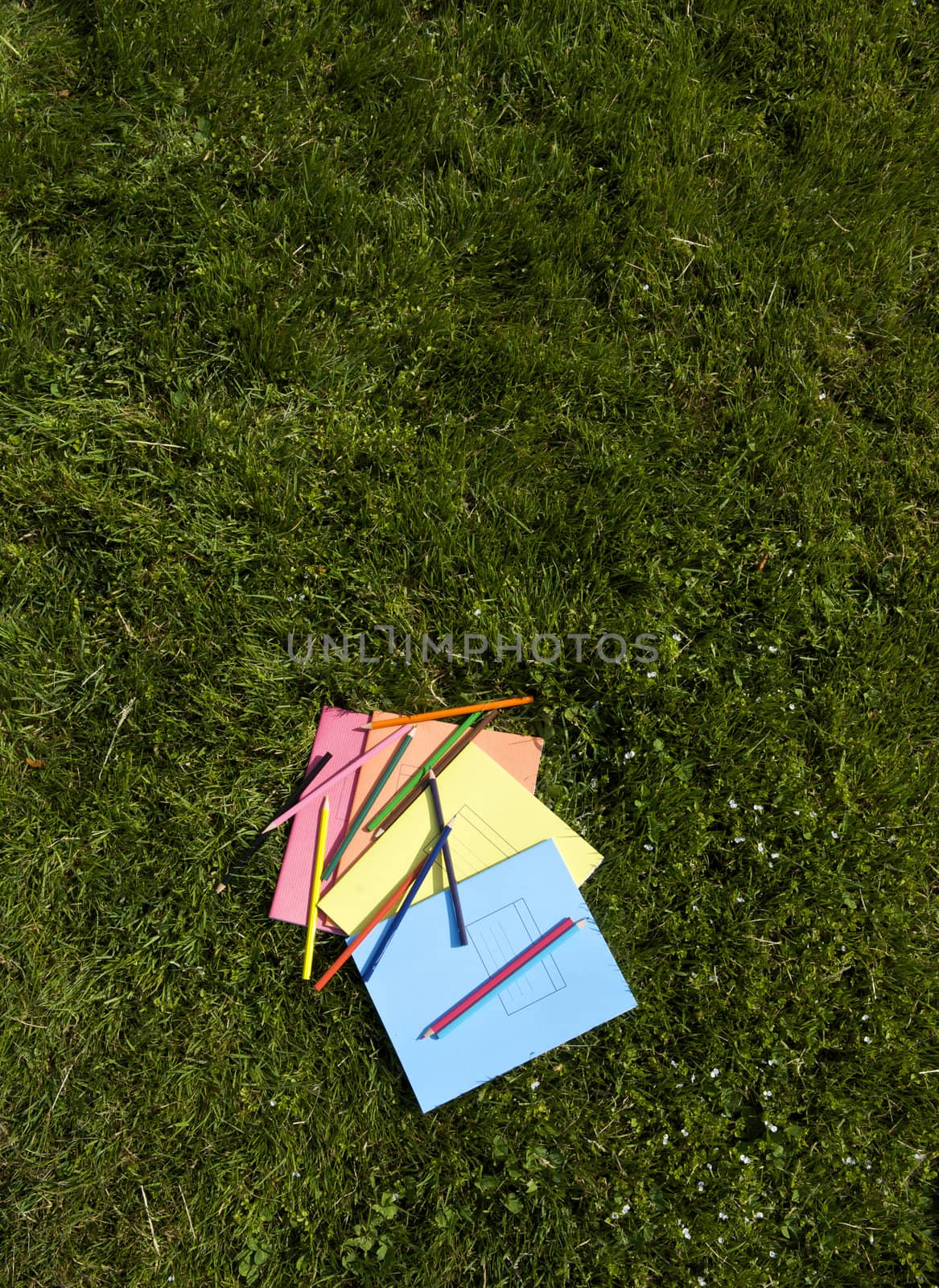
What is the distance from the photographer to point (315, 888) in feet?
8.58

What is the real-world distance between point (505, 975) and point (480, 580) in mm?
1168

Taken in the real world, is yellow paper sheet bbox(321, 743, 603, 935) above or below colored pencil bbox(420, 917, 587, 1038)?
above

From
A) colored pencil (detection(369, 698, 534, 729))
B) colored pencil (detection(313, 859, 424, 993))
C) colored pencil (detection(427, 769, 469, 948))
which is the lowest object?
colored pencil (detection(313, 859, 424, 993))

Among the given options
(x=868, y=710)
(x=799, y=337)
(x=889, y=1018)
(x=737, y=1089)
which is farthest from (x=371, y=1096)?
(x=799, y=337)

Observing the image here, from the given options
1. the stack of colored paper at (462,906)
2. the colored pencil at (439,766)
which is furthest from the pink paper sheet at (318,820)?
the colored pencil at (439,766)

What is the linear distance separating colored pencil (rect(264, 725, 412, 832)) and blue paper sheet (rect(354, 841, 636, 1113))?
42 cm

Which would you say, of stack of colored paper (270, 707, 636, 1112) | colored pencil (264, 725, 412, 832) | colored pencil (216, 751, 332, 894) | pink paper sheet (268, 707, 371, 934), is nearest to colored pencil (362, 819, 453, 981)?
stack of colored paper (270, 707, 636, 1112)

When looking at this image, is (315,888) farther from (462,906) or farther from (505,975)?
(505,975)

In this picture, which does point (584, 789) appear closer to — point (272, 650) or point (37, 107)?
point (272, 650)

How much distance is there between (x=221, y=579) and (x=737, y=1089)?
6.95ft

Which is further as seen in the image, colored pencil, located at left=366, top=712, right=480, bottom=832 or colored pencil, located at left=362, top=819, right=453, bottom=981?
colored pencil, located at left=366, top=712, right=480, bottom=832

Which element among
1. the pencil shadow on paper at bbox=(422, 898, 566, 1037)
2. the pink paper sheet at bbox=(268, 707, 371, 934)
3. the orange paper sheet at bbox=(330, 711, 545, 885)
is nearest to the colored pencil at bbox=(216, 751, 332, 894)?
the pink paper sheet at bbox=(268, 707, 371, 934)

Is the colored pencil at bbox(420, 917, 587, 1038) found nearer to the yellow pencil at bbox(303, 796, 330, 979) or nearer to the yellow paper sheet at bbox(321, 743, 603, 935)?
the yellow paper sheet at bbox(321, 743, 603, 935)

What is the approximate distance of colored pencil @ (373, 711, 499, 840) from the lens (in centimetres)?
274
